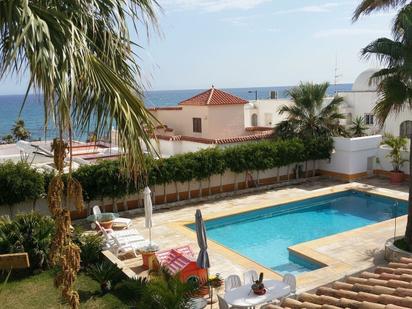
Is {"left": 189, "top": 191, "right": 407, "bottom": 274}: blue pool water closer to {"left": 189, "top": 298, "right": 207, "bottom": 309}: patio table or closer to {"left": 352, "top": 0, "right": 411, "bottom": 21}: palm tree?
{"left": 189, "top": 298, "right": 207, "bottom": 309}: patio table

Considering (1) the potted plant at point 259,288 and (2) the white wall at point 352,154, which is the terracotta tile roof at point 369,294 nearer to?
(1) the potted plant at point 259,288

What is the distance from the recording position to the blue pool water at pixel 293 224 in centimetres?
1598

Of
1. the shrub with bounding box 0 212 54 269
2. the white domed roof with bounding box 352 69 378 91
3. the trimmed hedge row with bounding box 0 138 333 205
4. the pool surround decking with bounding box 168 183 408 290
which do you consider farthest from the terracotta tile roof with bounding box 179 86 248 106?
the shrub with bounding box 0 212 54 269

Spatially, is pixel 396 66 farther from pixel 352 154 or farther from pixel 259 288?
pixel 352 154

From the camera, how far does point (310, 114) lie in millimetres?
25953

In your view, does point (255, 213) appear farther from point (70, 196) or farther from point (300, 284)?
point (70, 196)

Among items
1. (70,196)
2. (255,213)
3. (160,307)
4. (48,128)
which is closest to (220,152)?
(255,213)

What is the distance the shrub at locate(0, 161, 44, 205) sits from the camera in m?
17.2

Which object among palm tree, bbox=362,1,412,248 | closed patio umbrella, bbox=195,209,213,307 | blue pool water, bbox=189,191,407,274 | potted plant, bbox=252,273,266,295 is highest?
palm tree, bbox=362,1,412,248

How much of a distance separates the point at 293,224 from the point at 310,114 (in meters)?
8.63

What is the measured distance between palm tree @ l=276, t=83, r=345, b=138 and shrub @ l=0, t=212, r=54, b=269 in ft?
53.9

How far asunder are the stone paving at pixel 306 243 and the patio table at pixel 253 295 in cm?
81

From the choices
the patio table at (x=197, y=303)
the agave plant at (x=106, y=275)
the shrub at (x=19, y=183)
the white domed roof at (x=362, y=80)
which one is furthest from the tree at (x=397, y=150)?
the shrub at (x=19, y=183)

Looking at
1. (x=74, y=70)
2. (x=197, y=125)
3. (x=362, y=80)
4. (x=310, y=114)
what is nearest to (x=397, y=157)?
(x=310, y=114)
